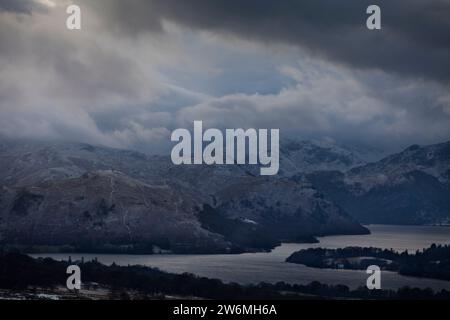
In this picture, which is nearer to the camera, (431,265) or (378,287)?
(378,287)

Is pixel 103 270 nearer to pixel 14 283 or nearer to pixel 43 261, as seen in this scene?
pixel 43 261

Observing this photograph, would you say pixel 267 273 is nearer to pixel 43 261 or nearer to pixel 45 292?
pixel 43 261

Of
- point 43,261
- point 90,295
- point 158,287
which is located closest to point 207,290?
point 158,287

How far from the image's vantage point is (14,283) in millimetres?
142625

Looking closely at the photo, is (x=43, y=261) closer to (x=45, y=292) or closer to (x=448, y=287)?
(x=45, y=292)

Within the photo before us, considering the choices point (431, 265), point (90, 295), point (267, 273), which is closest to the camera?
point (90, 295)
